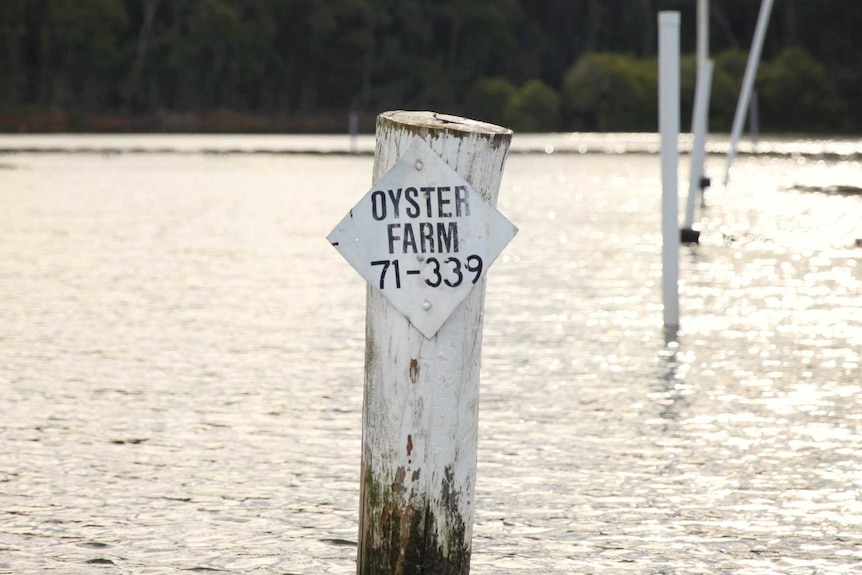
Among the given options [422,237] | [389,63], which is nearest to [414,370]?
[422,237]

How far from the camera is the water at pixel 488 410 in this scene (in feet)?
20.4

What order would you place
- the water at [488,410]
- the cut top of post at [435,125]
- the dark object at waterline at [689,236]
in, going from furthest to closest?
the dark object at waterline at [689,236]
the water at [488,410]
the cut top of post at [435,125]

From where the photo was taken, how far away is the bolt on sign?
4973 millimetres

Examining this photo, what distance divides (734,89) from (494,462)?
10832 cm

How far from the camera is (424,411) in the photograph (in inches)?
198

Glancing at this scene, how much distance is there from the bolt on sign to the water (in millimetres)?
1313

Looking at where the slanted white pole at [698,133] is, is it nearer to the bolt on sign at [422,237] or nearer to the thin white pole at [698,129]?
the thin white pole at [698,129]

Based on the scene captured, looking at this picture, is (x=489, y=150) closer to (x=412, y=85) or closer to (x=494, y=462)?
(x=494, y=462)

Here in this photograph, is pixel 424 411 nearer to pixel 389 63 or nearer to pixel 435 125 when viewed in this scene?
pixel 435 125

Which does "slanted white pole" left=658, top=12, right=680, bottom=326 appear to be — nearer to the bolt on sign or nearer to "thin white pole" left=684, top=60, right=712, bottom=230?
"thin white pole" left=684, top=60, right=712, bottom=230

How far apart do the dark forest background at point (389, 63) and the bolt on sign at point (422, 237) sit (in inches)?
4112

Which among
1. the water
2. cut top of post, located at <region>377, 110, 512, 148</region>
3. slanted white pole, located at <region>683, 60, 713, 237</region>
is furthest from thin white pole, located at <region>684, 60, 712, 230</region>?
cut top of post, located at <region>377, 110, 512, 148</region>

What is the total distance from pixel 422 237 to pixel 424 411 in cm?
51

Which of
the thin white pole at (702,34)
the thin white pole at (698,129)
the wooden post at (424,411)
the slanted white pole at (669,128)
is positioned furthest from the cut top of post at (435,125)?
the thin white pole at (702,34)
